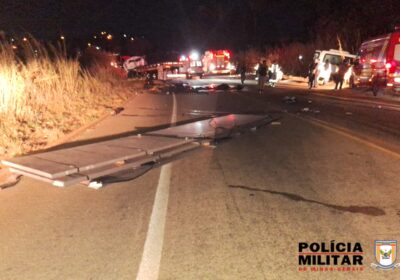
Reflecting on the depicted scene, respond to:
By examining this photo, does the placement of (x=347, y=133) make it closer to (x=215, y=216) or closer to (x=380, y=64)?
(x=215, y=216)

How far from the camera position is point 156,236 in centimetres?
507

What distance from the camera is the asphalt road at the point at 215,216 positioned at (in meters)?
4.37

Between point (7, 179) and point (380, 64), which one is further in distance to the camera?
point (380, 64)

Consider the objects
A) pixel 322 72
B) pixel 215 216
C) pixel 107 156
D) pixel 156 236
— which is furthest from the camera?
pixel 322 72

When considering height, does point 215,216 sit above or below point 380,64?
below

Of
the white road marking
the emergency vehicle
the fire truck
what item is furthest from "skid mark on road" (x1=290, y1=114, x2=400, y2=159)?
the fire truck

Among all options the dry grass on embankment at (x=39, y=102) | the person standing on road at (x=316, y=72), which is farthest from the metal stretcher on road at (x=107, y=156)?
the person standing on road at (x=316, y=72)

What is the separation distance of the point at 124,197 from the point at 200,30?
10520cm

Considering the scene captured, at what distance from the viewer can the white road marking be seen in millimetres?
4246

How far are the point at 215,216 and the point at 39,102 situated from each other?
996 centimetres

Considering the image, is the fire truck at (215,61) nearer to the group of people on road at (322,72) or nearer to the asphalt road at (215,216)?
the group of people on road at (322,72)

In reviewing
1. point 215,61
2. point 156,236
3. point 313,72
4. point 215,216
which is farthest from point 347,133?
point 215,61

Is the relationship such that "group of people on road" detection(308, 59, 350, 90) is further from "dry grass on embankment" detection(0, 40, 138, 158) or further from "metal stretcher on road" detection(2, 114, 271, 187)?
"metal stretcher on road" detection(2, 114, 271, 187)

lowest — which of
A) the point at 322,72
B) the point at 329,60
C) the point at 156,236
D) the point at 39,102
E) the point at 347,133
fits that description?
the point at 347,133
